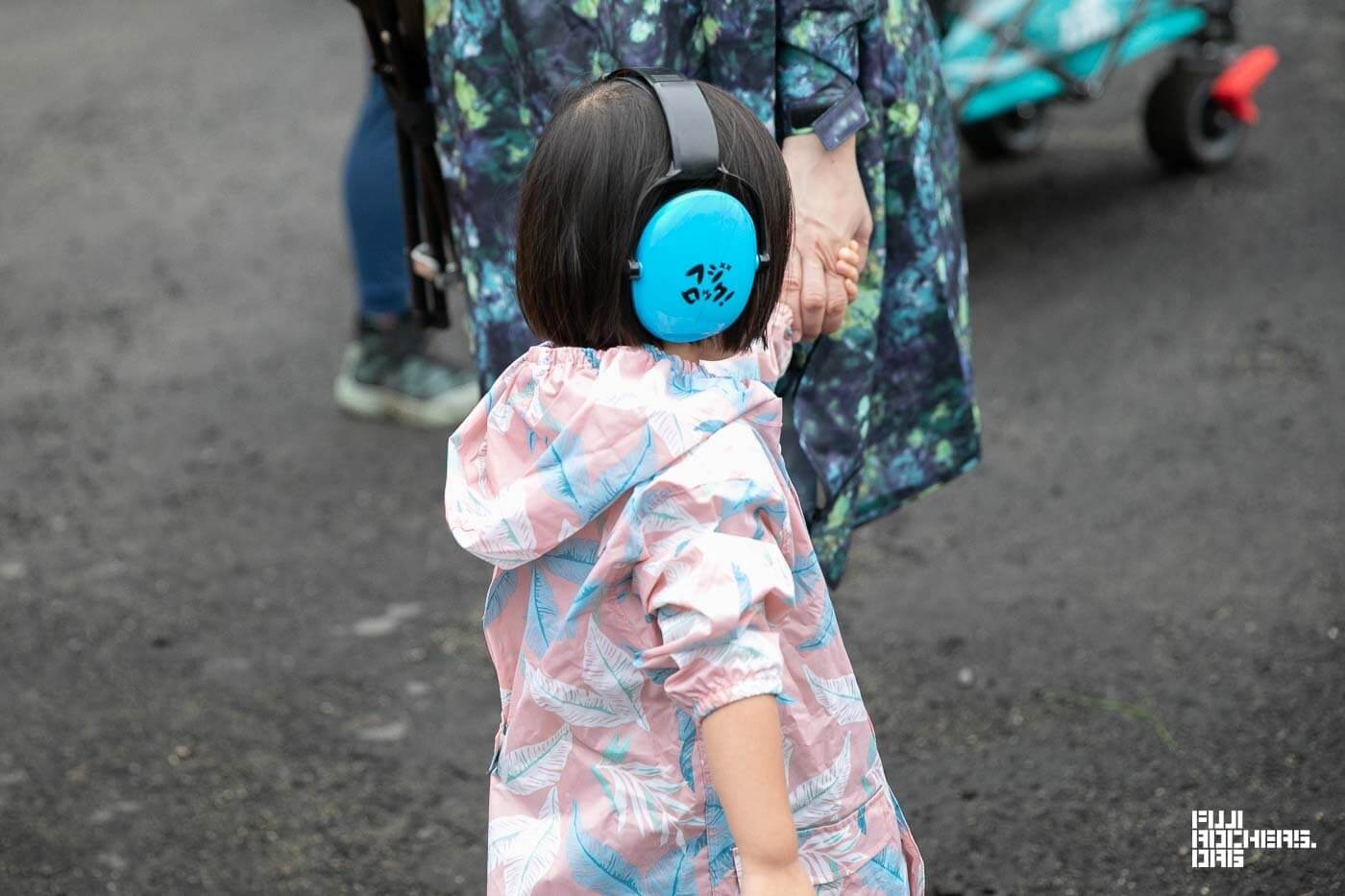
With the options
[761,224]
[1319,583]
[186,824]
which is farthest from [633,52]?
[1319,583]

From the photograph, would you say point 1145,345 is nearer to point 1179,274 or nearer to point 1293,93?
point 1179,274

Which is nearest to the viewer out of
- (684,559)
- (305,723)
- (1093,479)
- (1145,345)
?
(684,559)

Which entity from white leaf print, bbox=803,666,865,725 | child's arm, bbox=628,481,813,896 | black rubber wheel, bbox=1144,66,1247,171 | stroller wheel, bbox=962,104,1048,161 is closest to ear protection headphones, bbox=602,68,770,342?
child's arm, bbox=628,481,813,896

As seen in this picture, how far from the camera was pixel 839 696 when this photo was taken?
4.98 feet

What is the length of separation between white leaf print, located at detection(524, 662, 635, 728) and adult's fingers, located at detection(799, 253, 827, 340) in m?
0.45

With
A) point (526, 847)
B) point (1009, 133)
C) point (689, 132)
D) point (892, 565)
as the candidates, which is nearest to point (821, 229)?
point (689, 132)

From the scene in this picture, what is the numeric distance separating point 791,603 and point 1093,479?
88.9 inches

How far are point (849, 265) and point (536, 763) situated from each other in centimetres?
59

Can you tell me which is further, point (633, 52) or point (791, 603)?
point (633, 52)

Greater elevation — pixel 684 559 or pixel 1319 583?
pixel 684 559

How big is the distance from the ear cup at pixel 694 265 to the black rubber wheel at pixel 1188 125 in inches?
150

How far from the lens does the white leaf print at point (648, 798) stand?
1.44m

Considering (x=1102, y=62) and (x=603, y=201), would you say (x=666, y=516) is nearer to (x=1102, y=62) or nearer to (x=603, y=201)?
(x=603, y=201)

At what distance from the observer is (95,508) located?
3.67 m
